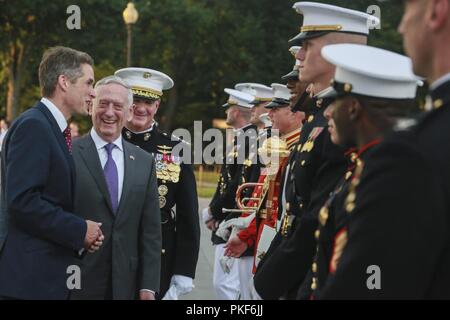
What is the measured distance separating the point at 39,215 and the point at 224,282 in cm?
549

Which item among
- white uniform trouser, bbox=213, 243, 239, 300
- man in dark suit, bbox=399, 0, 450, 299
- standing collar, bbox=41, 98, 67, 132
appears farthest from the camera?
white uniform trouser, bbox=213, 243, 239, 300

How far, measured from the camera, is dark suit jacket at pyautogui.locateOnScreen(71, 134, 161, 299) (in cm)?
545

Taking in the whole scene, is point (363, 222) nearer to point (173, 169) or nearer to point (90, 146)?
point (90, 146)

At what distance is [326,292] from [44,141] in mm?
2456

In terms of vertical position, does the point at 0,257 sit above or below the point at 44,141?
below

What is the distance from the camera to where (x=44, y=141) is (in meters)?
4.95

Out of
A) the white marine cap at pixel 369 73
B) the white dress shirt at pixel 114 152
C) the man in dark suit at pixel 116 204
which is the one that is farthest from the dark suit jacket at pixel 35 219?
the white marine cap at pixel 369 73

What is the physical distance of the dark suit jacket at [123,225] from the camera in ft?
17.9

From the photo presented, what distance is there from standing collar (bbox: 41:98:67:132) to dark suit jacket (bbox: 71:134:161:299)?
0.41 metres

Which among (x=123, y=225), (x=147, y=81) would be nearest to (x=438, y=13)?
(x=123, y=225)

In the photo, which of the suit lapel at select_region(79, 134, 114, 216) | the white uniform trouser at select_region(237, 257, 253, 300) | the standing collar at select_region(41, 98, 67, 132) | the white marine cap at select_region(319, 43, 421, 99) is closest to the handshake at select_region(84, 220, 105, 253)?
the suit lapel at select_region(79, 134, 114, 216)

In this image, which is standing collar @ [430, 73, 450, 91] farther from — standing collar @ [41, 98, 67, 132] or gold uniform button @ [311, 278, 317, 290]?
standing collar @ [41, 98, 67, 132]
